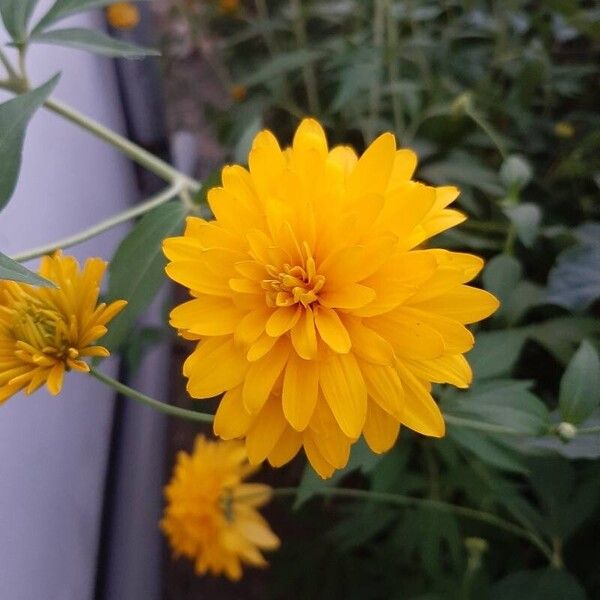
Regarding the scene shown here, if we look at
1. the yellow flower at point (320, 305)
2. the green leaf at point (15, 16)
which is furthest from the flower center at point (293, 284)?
the green leaf at point (15, 16)

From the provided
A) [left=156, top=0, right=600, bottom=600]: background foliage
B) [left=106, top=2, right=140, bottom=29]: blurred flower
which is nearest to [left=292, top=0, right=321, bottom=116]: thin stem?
[left=156, top=0, right=600, bottom=600]: background foliage

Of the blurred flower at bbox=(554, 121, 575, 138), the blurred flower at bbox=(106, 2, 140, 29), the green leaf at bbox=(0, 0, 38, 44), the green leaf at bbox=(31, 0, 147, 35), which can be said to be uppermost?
the blurred flower at bbox=(106, 2, 140, 29)

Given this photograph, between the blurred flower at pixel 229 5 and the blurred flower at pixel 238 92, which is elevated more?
the blurred flower at pixel 229 5

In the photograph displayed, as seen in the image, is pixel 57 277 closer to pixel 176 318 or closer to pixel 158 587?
pixel 176 318

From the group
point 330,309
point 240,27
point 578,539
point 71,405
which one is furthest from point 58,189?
point 578,539

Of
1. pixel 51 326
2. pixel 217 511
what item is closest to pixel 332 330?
pixel 51 326

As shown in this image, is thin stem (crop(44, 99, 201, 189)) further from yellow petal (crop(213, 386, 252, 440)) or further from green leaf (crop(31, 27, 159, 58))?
yellow petal (crop(213, 386, 252, 440))

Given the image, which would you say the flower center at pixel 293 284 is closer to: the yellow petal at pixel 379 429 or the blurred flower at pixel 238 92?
the yellow petal at pixel 379 429
